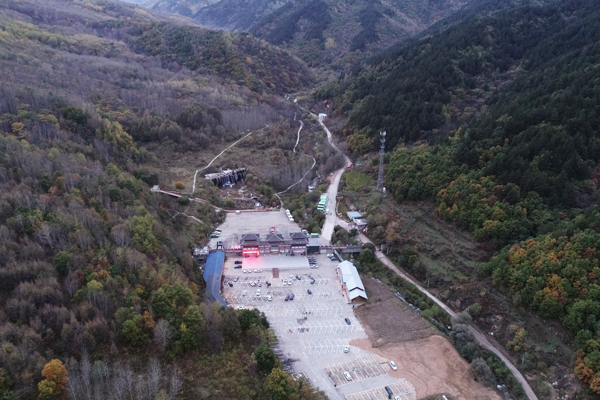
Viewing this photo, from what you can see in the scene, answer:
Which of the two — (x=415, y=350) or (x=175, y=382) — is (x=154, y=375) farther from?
(x=415, y=350)

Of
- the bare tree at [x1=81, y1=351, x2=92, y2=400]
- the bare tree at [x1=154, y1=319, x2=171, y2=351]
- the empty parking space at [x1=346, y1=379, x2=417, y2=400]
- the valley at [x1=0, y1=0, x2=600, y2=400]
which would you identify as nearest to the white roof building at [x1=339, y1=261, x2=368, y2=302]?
the valley at [x1=0, y1=0, x2=600, y2=400]

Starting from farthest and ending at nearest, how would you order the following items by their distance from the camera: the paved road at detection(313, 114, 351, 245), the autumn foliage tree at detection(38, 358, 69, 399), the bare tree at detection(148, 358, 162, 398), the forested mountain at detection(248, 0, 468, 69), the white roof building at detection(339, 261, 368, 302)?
the forested mountain at detection(248, 0, 468, 69)
the paved road at detection(313, 114, 351, 245)
the white roof building at detection(339, 261, 368, 302)
the bare tree at detection(148, 358, 162, 398)
the autumn foliage tree at detection(38, 358, 69, 399)

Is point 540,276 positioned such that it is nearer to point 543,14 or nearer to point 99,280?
point 99,280

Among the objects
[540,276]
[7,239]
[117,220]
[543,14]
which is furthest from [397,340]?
[543,14]

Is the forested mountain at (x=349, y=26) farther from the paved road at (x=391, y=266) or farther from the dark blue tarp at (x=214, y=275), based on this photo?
the dark blue tarp at (x=214, y=275)

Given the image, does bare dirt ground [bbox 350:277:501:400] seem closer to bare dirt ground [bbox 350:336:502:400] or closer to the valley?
bare dirt ground [bbox 350:336:502:400]

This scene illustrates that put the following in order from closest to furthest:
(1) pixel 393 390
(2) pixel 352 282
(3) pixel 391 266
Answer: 1. (1) pixel 393 390
2. (2) pixel 352 282
3. (3) pixel 391 266

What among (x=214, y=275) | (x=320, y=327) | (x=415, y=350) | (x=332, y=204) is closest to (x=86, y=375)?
(x=214, y=275)
